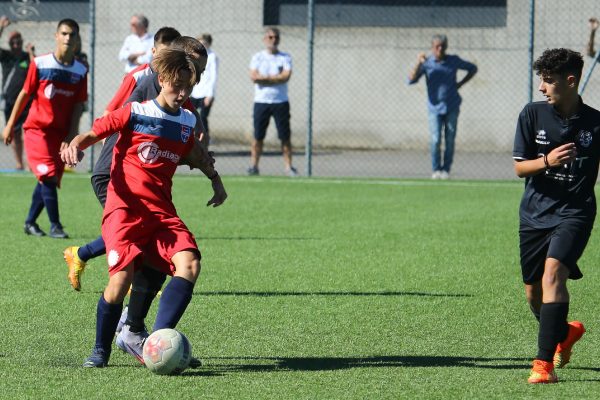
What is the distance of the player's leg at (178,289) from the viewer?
575cm

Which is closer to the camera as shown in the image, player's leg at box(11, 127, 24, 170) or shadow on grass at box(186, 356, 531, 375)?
shadow on grass at box(186, 356, 531, 375)

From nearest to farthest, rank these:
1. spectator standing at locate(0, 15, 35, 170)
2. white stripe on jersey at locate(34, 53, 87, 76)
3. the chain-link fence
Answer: white stripe on jersey at locate(34, 53, 87, 76), spectator standing at locate(0, 15, 35, 170), the chain-link fence

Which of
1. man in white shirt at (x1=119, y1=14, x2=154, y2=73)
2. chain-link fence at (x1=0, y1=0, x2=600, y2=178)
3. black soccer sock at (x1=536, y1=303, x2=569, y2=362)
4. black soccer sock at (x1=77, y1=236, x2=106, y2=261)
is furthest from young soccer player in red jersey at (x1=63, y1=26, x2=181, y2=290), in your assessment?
chain-link fence at (x1=0, y1=0, x2=600, y2=178)

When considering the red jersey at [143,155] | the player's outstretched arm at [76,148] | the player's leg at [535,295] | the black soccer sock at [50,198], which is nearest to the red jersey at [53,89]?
the black soccer sock at [50,198]

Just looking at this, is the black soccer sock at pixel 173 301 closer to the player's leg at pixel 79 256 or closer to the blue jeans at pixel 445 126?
the player's leg at pixel 79 256

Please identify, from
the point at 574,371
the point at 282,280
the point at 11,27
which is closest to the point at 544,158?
the point at 574,371

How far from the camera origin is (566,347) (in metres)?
5.98

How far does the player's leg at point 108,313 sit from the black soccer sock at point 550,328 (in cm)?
198

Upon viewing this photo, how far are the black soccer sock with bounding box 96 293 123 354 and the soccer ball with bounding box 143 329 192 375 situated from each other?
0.77ft

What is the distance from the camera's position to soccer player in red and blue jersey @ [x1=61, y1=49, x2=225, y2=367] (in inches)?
228

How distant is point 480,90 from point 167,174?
1633 centimetres

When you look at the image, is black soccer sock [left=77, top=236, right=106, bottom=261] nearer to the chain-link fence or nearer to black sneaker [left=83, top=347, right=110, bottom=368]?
black sneaker [left=83, top=347, right=110, bottom=368]

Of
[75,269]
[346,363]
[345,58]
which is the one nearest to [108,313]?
[346,363]

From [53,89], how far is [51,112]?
21cm
